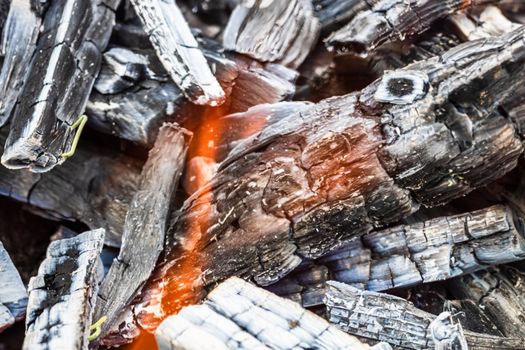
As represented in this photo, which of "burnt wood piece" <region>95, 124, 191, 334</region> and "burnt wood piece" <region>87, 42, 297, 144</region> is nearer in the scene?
"burnt wood piece" <region>95, 124, 191, 334</region>

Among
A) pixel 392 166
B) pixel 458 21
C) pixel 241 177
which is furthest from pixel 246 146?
pixel 458 21

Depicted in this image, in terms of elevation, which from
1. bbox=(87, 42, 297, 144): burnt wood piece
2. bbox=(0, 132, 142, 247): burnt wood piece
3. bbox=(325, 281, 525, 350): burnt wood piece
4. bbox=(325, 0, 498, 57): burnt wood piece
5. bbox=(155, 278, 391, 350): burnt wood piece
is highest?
bbox=(325, 0, 498, 57): burnt wood piece

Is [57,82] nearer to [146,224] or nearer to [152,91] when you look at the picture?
[152,91]

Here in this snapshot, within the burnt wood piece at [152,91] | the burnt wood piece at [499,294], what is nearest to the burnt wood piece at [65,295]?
the burnt wood piece at [152,91]

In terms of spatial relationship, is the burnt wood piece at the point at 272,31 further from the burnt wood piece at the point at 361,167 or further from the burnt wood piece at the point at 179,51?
the burnt wood piece at the point at 361,167

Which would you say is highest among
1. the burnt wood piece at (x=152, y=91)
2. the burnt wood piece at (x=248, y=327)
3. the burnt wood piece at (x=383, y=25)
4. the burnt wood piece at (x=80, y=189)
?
the burnt wood piece at (x=383, y=25)

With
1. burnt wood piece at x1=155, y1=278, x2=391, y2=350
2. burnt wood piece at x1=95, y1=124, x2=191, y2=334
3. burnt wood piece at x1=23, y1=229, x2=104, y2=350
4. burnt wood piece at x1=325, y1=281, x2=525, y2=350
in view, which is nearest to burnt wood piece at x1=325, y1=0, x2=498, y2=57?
burnt wood piece at x1=95, y1=124, x2=191, y2=334

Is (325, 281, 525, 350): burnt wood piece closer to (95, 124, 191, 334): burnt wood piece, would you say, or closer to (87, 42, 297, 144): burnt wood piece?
(95, 124, 191, 334): burnt wood piece
